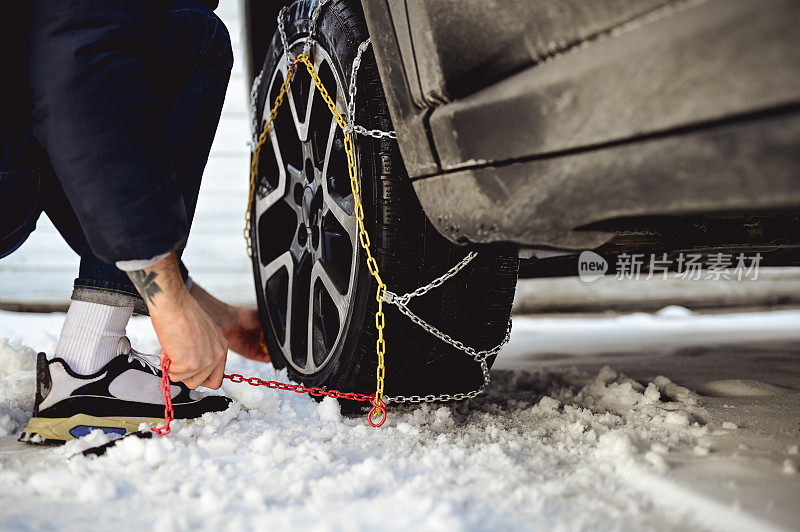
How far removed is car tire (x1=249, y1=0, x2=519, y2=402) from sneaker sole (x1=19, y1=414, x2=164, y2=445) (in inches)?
15.7

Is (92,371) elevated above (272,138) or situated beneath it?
situated beneath

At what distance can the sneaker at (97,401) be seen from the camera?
102 centimetres

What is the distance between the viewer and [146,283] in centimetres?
98

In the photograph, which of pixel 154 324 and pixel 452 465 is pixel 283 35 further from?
pixel 452 465

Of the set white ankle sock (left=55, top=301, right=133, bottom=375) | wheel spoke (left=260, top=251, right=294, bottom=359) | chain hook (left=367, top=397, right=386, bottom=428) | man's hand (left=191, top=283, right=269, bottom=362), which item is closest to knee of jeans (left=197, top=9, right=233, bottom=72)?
wheel spoke (left=260, top=251, right=294, bottom=359)

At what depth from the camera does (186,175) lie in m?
1.23

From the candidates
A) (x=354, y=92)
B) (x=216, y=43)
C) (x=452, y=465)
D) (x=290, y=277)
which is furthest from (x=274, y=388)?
(x=216, y=43)

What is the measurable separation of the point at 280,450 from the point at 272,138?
89 centimetres

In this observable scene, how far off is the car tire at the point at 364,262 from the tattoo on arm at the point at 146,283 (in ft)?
1.15

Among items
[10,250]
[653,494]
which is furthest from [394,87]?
[10,250]

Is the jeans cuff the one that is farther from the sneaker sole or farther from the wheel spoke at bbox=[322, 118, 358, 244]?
the wheel spoke at bbox=[322, 118, 358, 244]

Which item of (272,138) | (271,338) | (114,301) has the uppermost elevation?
(272,138)

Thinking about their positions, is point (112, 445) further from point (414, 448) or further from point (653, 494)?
point (653, 494)

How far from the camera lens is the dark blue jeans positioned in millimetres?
1017
